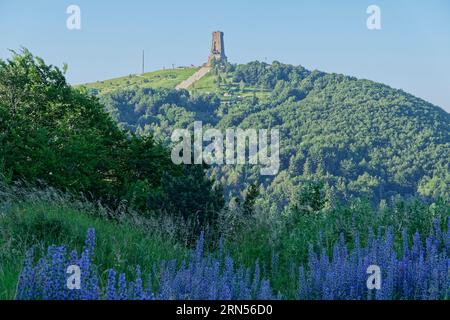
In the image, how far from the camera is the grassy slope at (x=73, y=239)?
4754 millimetres

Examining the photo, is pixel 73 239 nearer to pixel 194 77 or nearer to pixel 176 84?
pixel 176 84

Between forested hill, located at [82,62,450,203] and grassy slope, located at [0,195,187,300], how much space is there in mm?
49495

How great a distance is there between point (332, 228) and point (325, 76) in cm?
12654


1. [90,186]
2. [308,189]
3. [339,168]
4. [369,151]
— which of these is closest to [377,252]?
[308,189]

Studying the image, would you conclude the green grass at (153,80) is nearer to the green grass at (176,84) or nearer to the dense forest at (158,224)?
the green grass at (176,84)

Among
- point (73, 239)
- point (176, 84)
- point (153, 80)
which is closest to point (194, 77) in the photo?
point (176, 84)

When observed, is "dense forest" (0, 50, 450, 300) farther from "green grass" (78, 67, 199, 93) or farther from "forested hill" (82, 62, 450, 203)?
"green grass" (78, 67, 199, 93)

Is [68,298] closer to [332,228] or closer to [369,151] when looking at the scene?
[332,228]

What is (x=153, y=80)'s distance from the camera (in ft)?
525

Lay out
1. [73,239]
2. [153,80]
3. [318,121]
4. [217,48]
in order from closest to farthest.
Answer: [73,239] < [318,121] < [217,48] < [153,80]

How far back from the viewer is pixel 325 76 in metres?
129

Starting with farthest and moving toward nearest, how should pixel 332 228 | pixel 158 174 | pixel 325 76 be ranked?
pixel 325 76 < pixel 158 174 < pixel 332 228

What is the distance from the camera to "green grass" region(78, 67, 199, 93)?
466 ft

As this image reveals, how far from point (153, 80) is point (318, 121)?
6837 cm
